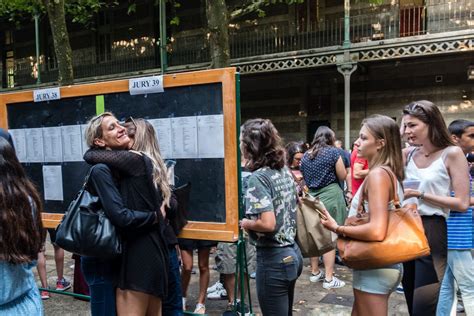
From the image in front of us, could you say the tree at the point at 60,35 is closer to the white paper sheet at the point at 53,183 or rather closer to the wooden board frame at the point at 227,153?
the white paper sheet at the point at 53,183

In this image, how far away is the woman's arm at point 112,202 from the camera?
2.48 metres

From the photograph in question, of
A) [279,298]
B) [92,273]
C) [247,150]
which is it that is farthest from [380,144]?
[92,273]

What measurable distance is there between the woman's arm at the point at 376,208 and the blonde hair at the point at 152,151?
125cm

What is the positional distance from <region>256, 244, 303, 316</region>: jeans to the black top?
629 mm

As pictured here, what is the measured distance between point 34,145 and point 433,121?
3792mm

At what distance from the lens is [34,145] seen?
4434 millimetres

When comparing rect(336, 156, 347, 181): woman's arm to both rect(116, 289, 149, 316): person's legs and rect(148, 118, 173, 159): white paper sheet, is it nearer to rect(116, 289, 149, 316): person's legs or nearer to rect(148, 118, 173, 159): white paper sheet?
rect(148, 118, 173, 159): white paper sheet

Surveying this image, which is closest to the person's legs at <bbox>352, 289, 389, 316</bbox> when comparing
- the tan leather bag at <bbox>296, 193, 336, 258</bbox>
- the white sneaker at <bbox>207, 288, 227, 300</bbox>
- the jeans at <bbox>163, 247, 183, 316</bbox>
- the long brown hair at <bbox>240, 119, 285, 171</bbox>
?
the tan leather bag at <bbox>296, 193, 336, 258</bbox>

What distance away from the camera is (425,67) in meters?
14.4

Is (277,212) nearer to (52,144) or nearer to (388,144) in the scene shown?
(388,144)

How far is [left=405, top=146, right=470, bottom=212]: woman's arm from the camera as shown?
2.84 m

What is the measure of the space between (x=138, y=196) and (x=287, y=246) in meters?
1.02

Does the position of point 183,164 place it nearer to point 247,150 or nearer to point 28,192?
point 247,150

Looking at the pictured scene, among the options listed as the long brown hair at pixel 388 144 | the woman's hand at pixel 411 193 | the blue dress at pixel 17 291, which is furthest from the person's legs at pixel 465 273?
the blue dress at pixel 17 291
